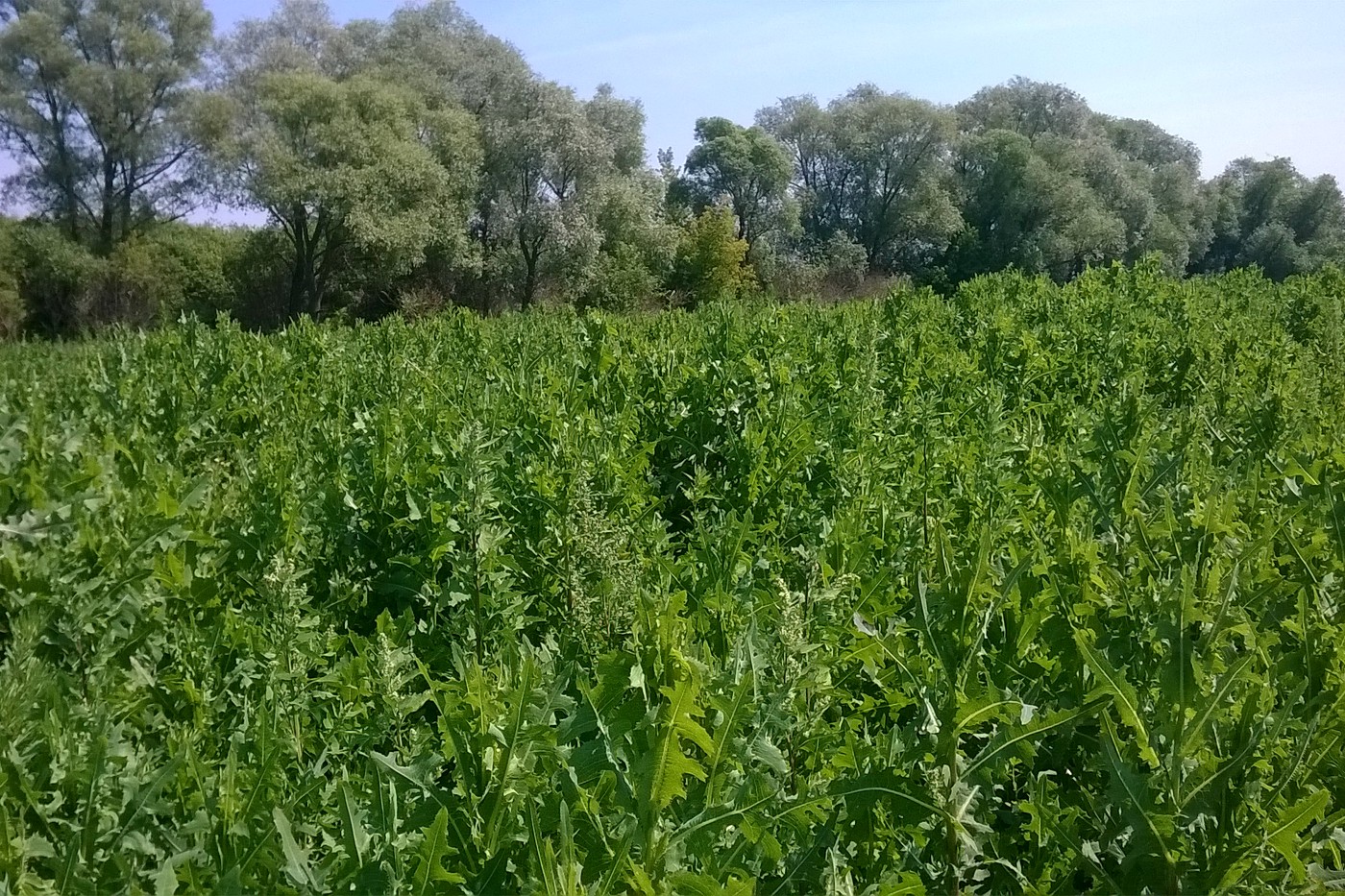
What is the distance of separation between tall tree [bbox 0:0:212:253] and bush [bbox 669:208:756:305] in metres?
22.5

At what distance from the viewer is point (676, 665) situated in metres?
2.11

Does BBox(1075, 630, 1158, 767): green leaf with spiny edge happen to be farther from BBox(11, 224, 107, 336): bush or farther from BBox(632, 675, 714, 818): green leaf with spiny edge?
BBox(11, 224, 107, 336): bush

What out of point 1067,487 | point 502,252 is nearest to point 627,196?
point 502,252

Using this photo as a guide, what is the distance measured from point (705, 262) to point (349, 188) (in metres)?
18.8

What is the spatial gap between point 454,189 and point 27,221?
53.0 ft

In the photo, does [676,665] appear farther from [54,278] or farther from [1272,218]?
[1272,218]

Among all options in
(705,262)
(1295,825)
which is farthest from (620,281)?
(1295,825)

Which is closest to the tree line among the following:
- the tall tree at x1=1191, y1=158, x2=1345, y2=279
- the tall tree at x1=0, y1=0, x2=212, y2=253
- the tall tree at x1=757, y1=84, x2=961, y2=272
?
the tall tree at x1=0, y1=0, x2=212, y2=253

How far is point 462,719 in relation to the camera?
2.09 m

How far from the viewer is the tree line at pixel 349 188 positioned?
35562 millimetres

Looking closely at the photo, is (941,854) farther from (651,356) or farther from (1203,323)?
(1203,323)

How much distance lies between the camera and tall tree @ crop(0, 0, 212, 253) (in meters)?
36.3

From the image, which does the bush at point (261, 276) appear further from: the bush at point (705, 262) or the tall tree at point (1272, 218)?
the tall tree at point (1272, 218)

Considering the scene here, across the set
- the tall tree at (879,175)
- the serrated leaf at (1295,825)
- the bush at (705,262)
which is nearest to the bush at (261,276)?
the bush at (705,262)
